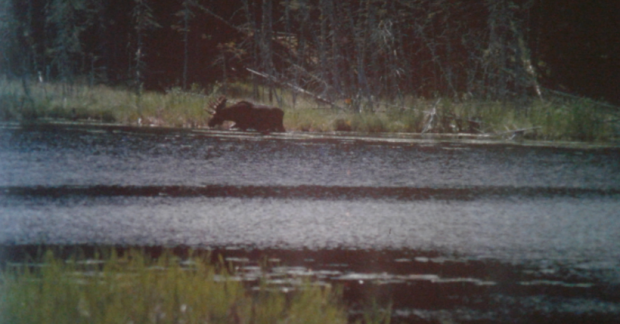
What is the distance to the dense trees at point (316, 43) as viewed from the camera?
29.5m

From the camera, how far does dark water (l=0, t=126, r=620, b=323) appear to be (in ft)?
20.2

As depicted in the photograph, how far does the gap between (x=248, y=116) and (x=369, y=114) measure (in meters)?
3.93

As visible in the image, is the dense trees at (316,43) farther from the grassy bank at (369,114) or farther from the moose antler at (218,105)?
the moose antler at (218,105)

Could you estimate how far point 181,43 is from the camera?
3662cm

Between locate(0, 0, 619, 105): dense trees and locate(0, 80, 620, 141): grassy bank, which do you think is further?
locate(0, 0, 619, 105): dense trees

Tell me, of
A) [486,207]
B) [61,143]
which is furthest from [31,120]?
[486,207]

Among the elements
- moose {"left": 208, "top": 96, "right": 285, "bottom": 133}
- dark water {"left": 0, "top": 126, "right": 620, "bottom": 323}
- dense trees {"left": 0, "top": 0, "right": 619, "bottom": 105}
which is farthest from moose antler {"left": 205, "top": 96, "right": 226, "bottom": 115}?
dark water {"left": 0, "top": 126, "right": 620, "bottom": 323}

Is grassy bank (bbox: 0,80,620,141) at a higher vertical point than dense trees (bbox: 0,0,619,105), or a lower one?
lower

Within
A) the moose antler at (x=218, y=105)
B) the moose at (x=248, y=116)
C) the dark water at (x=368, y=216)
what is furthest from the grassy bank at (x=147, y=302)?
the moose antler at (x=218, y=105)

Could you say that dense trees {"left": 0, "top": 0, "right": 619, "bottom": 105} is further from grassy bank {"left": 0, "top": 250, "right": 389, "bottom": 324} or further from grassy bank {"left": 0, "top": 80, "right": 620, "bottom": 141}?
grassy bank {"left": 0, "top": 250, "right": 389, "bottom": 324}

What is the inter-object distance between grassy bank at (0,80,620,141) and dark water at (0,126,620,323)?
5234 millimetres

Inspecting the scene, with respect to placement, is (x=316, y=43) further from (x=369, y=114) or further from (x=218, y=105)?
(x=218, y=105)

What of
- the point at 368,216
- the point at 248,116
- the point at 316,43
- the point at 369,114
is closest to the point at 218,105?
the point at 248,116

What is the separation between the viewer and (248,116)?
22.7 m
